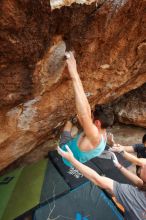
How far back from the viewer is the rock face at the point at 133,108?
5660mm

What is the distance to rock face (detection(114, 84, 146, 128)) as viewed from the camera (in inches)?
223

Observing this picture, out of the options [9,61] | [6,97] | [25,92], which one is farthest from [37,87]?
[9,61]

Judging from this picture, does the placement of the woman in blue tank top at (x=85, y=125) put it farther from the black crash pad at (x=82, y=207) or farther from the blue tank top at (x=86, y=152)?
the black crash pad at (x=82, y=207)

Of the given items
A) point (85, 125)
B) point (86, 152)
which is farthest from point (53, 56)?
point (86, 152)

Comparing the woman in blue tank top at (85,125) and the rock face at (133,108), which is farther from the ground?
the woman in blue tank top at (85,125)

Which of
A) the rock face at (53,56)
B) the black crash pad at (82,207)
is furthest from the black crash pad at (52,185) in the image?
the rock face at (53,56)

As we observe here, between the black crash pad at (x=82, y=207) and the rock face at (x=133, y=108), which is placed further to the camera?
the rock face at (x=133, y=108)

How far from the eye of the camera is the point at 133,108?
18.7 ft

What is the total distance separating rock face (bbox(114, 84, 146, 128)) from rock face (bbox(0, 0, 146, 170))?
1.90 meters

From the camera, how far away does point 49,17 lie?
6.84 feet

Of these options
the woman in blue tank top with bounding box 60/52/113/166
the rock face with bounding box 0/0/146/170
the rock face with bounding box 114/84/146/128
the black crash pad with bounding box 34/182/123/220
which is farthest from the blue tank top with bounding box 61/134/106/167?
the rock face with bounding box 114/84/146/128

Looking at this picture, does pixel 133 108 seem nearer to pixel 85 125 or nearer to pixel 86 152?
pixel 86 152

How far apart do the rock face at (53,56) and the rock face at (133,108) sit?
6.24 ft

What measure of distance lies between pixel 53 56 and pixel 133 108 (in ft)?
11.6
